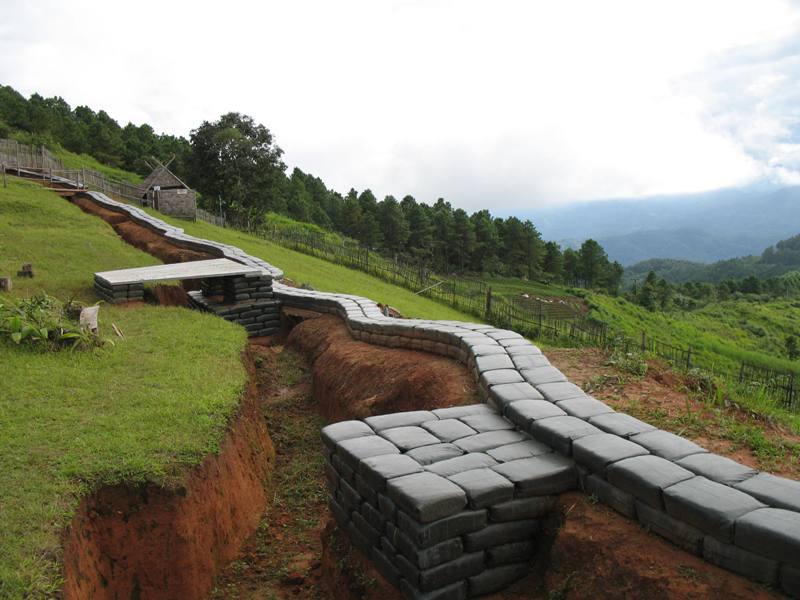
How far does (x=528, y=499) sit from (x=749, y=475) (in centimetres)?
129

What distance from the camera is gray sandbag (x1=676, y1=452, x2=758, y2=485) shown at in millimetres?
3287

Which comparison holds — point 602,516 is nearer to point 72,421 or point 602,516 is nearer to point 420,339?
point 420,339

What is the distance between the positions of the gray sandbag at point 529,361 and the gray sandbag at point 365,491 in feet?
7.06

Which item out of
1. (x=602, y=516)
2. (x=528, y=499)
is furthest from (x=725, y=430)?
(x=528, y=499)

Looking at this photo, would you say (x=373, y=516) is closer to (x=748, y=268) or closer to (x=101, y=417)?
(x=101, y=417)

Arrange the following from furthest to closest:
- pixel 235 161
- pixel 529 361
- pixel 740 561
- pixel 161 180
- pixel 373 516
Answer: pixel 235 161 < pixel 161 180 < pixel 529 361 < pixel 373 516 < pixel 740 561

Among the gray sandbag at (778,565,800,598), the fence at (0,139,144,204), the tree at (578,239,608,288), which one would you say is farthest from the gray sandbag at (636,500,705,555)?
the tree at (578,239,608,288)

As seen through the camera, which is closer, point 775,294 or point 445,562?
point 445,562

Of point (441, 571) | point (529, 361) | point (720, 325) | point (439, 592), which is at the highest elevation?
point (529, 361)

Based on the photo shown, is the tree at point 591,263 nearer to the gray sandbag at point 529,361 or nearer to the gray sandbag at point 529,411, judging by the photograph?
the gray sandbag at point 529,361

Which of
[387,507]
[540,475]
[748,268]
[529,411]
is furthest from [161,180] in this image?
[748,268]

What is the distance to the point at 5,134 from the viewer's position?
1558 inches

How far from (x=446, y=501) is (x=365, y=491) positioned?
2.48ft

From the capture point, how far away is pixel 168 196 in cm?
2498
